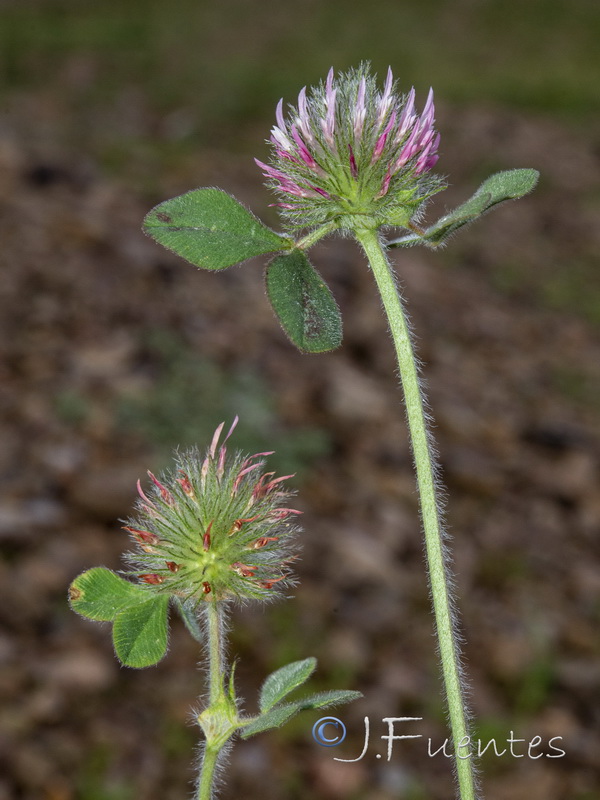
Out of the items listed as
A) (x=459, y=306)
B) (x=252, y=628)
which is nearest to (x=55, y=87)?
(x=459, y=306)

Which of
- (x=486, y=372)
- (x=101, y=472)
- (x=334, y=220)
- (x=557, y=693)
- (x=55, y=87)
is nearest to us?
(x=334, y=220)

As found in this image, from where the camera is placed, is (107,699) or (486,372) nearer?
(107,699)

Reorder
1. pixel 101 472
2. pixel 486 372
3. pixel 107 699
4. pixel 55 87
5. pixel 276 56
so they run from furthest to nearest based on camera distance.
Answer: pixel 276 56
pixel 55 87
pixel 486 372
pixel 101 472
pixel 107 699

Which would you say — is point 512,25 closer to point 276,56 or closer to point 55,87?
point 276,56

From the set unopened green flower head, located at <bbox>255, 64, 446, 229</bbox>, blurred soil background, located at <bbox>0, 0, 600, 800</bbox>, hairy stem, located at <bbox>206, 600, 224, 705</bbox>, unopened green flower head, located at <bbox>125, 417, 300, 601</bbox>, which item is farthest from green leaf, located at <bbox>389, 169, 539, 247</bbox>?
blurred soil background, located at <bbox>0, 0, 600, 800</bbox>

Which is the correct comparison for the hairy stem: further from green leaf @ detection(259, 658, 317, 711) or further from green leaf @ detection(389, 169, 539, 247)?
green leaf @ detection(389, 169, 539, 247)

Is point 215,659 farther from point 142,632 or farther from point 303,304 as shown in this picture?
point 303,304

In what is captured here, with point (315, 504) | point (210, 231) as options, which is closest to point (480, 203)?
point (210, 231)
